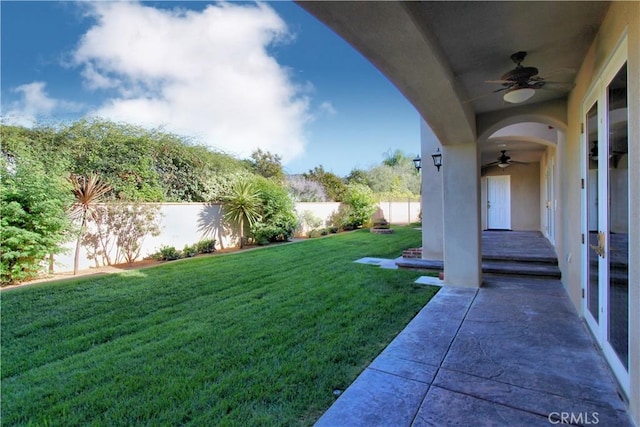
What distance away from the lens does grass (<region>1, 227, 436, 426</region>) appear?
2.04 m

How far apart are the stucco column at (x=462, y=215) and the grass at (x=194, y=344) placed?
722mm

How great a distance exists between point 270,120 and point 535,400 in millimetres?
15479

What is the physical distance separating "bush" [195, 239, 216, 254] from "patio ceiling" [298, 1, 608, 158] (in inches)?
285

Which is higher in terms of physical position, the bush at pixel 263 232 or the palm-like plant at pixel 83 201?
the palm-like plant at pixel 83 201

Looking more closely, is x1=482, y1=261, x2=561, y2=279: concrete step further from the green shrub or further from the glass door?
the green shrub

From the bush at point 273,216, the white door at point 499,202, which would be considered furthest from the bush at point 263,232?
the white door at point 499,202

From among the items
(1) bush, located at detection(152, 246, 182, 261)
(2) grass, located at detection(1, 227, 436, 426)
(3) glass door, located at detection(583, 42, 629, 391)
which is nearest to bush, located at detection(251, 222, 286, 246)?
(1) bush, located at detection(152, 246, 182, 261)

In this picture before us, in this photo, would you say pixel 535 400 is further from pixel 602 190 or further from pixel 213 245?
pixel 213 245

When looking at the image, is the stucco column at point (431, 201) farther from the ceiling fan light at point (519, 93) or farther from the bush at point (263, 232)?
the bush at point (263, 232)

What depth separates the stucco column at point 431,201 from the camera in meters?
6.58

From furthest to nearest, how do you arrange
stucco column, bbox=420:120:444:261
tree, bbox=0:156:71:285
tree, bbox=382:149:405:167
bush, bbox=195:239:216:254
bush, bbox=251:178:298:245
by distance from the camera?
tree, bbox=382:149:405:167
bush, bbox=251:178:298:245
bush, bbox=195:239:216:254
stucco column, bbox=420:120:444:261
tree, bbox=0:156:71:285

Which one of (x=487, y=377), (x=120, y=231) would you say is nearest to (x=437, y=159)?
(x=487, y=377)

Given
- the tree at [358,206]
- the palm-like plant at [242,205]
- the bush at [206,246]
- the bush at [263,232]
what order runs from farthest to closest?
1. the tree at [358,206]
2. the bush at [263,232]
3. the palm-like plant at [242,205]
4. the bush at [206,246]

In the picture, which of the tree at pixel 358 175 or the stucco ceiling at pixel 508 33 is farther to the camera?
the tree at pixel 358 175
